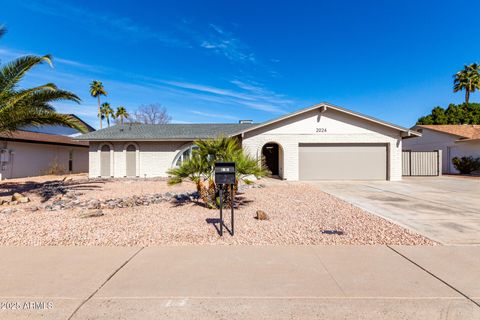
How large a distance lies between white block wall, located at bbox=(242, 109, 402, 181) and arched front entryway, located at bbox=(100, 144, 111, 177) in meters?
10.2

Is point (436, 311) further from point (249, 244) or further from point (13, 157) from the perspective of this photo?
point (13, 157)

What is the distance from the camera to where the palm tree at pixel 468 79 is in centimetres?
3878

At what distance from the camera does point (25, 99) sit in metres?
9.70

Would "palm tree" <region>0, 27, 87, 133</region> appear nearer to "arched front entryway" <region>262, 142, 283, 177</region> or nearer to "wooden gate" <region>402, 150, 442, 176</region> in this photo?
"arched front entryway" <region>262, 142, 283, 177</region>

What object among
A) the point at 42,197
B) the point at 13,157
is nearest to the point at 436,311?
the point at 42,197

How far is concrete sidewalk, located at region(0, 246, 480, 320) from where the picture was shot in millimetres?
2869

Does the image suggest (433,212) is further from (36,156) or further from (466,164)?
(36,156)

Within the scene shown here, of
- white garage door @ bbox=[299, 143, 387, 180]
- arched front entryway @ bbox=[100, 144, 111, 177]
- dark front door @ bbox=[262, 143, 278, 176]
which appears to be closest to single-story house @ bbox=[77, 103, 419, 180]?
white garage door @ bbox=[299, 143, 387, 180]

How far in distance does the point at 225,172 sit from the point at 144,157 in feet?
47.4

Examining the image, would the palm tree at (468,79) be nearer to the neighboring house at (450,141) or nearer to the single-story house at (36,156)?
the neighboring house at (450,141)

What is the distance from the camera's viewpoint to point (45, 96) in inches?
399

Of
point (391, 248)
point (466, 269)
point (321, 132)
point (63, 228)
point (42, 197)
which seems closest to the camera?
point (466, 269)

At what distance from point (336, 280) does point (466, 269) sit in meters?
2.16

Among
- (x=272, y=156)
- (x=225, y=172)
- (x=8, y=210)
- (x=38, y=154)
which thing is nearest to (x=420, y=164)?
(x=272, y=156)
